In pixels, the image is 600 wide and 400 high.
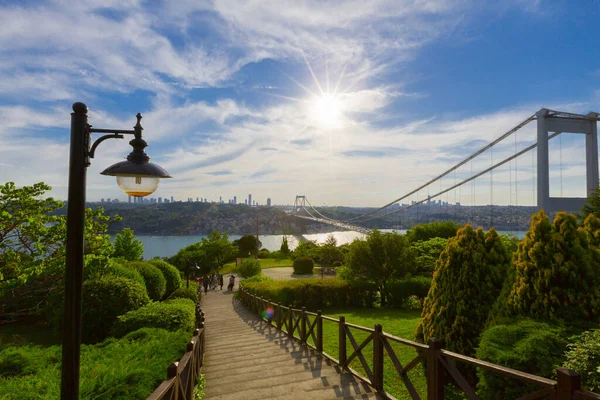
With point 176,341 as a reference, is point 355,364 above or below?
below

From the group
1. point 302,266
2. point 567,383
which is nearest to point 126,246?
point 302,266

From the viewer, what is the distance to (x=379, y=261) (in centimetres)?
1794

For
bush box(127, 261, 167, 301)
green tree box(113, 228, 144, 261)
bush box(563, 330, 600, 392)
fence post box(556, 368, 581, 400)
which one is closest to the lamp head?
fence post box(556, 368, 581, 400)

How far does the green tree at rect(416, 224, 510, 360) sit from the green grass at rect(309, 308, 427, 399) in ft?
2.96

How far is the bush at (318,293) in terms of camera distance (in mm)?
16234

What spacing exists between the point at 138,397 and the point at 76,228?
1848mm

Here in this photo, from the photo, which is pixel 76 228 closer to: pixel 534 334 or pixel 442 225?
pixel 534 334

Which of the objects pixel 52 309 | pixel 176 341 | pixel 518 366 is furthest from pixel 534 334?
pixel 52 309

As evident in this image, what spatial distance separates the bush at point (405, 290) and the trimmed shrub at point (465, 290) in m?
9.94

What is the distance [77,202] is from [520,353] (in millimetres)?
4693

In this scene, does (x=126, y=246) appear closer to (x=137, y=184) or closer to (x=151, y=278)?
(x=151, y=278)

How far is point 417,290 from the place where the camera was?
1638cm

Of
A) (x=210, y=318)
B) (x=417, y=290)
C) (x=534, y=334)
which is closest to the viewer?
(x=534, y=334)

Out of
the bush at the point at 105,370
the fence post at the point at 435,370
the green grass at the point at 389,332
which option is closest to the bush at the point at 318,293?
the green grass at the point at 389,332
